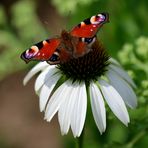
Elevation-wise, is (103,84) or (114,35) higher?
(103,84)

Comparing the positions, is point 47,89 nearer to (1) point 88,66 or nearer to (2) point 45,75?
(2) point 45,75

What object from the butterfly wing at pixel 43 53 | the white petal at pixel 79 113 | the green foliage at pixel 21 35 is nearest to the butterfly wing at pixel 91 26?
the butterfly wing at pixel 43 53

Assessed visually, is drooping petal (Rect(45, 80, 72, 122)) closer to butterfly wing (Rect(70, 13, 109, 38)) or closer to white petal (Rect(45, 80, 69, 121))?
white petal (Rect(45, 80, 69, 121))

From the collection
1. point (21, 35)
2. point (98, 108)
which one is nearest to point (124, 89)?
point (98, 108)

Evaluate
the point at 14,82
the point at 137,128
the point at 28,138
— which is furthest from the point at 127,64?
the point at 14,82

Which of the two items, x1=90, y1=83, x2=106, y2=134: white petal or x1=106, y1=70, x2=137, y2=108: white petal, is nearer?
x1=90, y1=83, x2=106, y2=134: white petal

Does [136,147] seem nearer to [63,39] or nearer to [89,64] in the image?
[89,64]

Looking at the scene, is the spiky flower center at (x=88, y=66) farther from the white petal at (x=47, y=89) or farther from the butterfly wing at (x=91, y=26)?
the butterfly wing at (x=91, y=26)

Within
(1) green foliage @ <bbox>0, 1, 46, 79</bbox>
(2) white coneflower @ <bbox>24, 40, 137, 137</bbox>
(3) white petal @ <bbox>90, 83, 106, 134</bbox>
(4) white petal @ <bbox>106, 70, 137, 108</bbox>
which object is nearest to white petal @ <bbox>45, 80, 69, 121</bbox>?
(2) white coneflower @ <bbox>24, 40, 137, 137</bbox>
